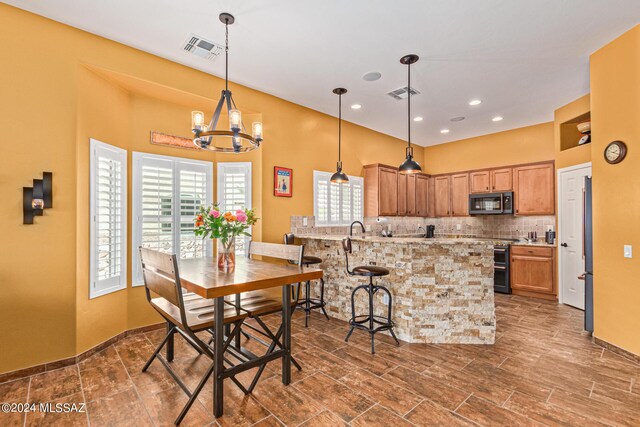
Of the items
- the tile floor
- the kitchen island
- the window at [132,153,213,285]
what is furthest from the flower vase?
the kitchen island

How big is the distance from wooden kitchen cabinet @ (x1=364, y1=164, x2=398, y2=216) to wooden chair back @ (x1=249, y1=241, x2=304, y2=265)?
3096 mm

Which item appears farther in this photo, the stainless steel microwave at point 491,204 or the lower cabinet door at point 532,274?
the stainless steel microwave at point 491,204

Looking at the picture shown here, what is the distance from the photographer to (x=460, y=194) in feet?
22.2

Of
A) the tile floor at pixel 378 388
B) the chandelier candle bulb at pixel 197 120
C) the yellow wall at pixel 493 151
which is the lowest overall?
the tile floor at pixel 378 388

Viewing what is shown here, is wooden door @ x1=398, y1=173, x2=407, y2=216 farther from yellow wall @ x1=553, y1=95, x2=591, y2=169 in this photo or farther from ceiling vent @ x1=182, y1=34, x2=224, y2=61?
ceiling vent @ x1=182, y1=34, x2=224, y2=61

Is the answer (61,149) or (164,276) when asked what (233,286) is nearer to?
(164,276)

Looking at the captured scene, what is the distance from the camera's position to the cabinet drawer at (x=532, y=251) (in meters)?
5.12

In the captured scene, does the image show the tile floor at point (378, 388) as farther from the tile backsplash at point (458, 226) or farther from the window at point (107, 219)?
the tile backsplash at point (458, 226)

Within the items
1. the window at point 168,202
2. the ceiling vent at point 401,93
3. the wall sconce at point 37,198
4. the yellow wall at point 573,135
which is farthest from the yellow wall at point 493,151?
the wall sconce at point 37,198

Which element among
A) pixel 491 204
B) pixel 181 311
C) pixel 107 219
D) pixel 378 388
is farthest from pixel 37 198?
pixel 491 204

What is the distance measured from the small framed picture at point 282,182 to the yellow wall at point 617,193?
12.2ft

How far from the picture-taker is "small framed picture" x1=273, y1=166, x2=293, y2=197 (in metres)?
4.51

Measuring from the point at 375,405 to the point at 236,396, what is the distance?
1047 millimetres

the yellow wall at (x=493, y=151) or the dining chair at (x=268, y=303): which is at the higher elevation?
the yellow wall at (x=493, y=151)
